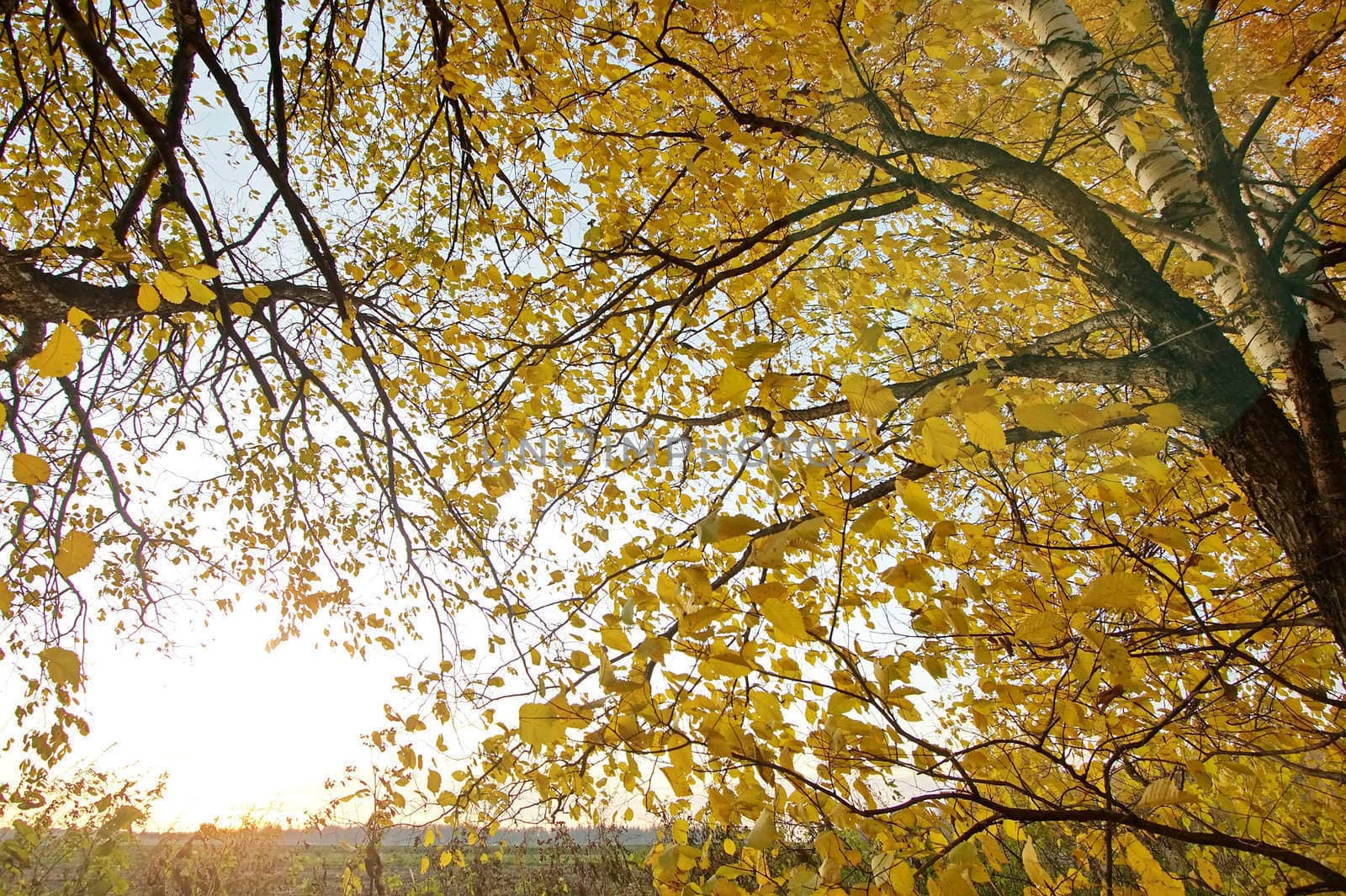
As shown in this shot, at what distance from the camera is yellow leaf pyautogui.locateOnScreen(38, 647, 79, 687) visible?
927 mm

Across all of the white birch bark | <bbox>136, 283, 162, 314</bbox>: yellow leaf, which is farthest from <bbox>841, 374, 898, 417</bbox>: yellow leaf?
the white birch bark

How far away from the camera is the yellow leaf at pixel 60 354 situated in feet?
3.04

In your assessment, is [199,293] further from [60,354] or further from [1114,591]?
[1114,591]

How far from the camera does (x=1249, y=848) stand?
1124 millimetres

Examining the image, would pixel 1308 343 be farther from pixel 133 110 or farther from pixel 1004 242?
pixel 133 110

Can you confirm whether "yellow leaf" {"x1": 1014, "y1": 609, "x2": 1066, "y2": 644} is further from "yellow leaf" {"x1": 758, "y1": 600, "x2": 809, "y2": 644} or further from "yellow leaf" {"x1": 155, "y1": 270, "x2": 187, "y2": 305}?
"yellow leaf" {"x1": 155, "y1": 270, "x2": 187, "y2": 305}

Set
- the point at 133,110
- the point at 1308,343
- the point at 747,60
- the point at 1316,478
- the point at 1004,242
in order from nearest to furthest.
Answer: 1. the point at 1316,478
2. the point at 1308,343
3. the point at 133,110
4. the point at 1004,242
5. the point at 747,60

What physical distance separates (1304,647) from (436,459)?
4.50m

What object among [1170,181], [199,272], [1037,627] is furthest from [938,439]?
[1170,181]

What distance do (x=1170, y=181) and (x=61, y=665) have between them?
11.8ft

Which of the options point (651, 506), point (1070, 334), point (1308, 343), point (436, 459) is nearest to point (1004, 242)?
point (1070, 334)

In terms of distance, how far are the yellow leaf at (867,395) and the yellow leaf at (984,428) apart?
0.39 ft

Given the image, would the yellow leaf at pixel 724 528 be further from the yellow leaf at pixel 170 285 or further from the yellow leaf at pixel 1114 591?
the yellow leaf at pixel 170 285

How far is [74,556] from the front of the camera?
98cm
